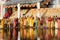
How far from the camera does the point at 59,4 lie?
116ft

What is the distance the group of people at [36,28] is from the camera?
26.8 m

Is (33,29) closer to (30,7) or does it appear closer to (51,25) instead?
(51,25)

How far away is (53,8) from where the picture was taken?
3472 cm

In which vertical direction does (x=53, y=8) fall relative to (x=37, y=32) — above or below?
above

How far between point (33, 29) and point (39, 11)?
4.28 m

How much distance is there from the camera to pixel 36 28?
29703mm

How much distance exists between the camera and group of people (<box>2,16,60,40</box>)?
88.1 feet

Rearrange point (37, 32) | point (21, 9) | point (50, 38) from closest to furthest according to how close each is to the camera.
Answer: point (50, 38) → point (37, 32) → point (21, 9)

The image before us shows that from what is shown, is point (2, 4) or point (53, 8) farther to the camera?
point (2, 4)

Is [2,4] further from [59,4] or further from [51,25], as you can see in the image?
[51,25]

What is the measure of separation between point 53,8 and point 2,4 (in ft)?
27.4

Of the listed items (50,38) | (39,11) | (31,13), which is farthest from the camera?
(31,13)

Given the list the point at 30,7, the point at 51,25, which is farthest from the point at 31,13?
the point at 51,25

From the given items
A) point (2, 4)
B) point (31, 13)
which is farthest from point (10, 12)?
point (31, 13)
